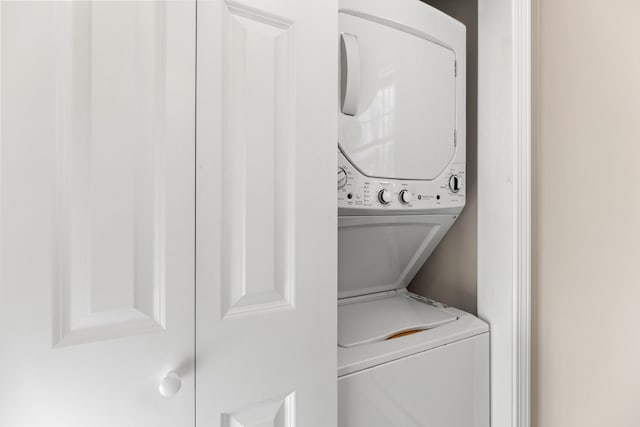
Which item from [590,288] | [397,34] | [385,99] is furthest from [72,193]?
[590,288]

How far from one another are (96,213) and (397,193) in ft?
2.83

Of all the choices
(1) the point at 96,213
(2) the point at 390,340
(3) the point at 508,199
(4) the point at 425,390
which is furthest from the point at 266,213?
(3) the point at 508,199

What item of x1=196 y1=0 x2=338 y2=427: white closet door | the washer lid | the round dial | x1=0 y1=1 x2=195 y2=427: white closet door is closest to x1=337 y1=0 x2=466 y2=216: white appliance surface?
the round dial

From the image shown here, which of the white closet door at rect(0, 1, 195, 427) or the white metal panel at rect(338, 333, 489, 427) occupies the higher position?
the white closet door at rect(0, 1, 195, 427)

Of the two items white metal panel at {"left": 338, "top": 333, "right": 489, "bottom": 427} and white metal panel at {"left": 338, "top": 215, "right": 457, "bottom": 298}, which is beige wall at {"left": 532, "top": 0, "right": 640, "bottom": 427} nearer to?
white metal panel at {"left": 338, "top": 333, "right": 489, "bottom": 427}

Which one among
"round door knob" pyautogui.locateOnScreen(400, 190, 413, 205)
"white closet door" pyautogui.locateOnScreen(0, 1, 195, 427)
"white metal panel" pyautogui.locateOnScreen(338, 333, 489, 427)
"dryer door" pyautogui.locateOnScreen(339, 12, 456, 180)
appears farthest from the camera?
"round door knob" pyautogui.locateOnScreen(400, 190, 413, 205)

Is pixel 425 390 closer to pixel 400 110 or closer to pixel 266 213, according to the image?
pixel 266 213

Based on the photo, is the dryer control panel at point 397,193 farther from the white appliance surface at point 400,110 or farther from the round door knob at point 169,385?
the round door knob at point 169,385

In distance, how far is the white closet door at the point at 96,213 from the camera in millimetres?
529

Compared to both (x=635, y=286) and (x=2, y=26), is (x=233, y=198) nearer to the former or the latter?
(x=2, y=26)

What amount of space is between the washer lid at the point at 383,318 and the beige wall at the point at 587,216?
1.36ft

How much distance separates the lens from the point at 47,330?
0.54m

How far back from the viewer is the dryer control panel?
1053 millimetres

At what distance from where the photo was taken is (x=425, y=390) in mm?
1091
